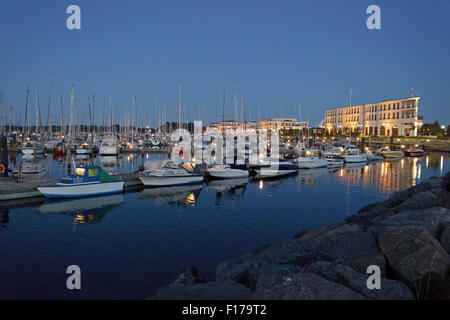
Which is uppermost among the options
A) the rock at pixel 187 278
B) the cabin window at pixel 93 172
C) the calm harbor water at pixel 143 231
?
the cabin window at pixel 93 172

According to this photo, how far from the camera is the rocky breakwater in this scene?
7.92 meters

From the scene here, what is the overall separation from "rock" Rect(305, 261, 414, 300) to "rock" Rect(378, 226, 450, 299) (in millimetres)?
761

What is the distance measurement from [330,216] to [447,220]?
10247 millimetres

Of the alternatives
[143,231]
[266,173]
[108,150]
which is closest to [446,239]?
[143,231]

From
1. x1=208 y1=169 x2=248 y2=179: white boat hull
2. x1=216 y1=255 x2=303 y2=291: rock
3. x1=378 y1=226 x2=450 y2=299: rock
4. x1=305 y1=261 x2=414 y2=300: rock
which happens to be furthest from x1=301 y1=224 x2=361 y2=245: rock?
x1=208 y1=169 x2=248 y2=179: white boat hull

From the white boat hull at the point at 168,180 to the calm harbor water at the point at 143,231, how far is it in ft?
2.98

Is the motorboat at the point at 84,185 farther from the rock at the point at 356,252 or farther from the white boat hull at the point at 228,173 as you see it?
the rock at the point at 356,252

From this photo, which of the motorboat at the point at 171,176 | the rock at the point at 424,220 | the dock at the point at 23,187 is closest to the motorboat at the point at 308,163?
the motorboat at the point at 171,176

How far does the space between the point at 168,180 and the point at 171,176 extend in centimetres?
49

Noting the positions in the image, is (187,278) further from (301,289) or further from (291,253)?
(301,289)

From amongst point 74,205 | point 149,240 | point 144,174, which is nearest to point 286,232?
point 149,240

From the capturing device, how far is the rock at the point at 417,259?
898 cm

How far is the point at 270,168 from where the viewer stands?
4219 centimetres
